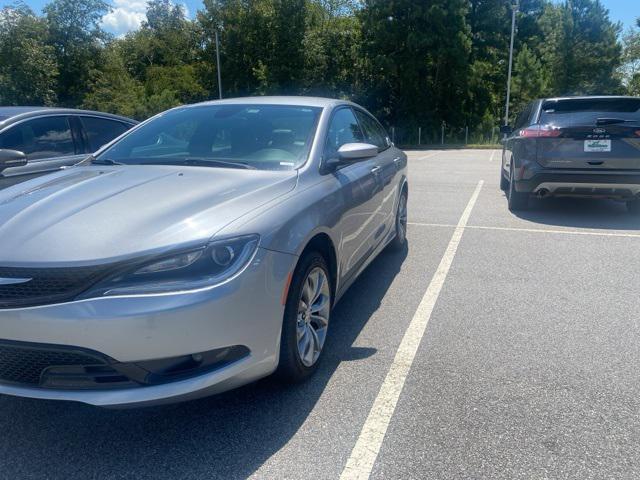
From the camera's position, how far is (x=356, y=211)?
4016mm

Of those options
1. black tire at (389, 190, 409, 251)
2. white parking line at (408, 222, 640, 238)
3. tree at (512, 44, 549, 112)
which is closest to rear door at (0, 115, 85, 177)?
black tire at (389, 190, 409, 251)

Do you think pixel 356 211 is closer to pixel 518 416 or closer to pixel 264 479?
pixel 518 416

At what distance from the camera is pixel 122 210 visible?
277 centimetres

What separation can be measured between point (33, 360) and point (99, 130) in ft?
14.0

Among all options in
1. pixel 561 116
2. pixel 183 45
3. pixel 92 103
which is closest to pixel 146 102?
pixel 92 103

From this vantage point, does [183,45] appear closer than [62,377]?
No

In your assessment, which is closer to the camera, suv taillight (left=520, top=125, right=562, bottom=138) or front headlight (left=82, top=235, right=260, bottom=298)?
front headlight (left=82, top=235, right=260, bottom=298)

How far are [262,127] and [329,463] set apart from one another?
234 cm

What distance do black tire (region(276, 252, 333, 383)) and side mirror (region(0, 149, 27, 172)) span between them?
3.02 m

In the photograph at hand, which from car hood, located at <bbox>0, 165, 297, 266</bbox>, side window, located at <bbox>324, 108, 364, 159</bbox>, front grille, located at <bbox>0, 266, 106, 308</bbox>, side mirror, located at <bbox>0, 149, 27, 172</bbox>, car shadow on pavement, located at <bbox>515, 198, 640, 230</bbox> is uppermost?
side window, located at <bbox>324, 108, 364, 159</bbox>

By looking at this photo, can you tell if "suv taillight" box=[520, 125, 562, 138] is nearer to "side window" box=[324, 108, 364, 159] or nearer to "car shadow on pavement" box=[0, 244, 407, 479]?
"side window" box=[324, 108, 364, 159]

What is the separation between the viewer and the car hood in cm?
246

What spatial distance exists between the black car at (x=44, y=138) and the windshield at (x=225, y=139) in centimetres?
118

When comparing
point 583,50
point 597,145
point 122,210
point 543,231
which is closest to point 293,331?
point 122,210
